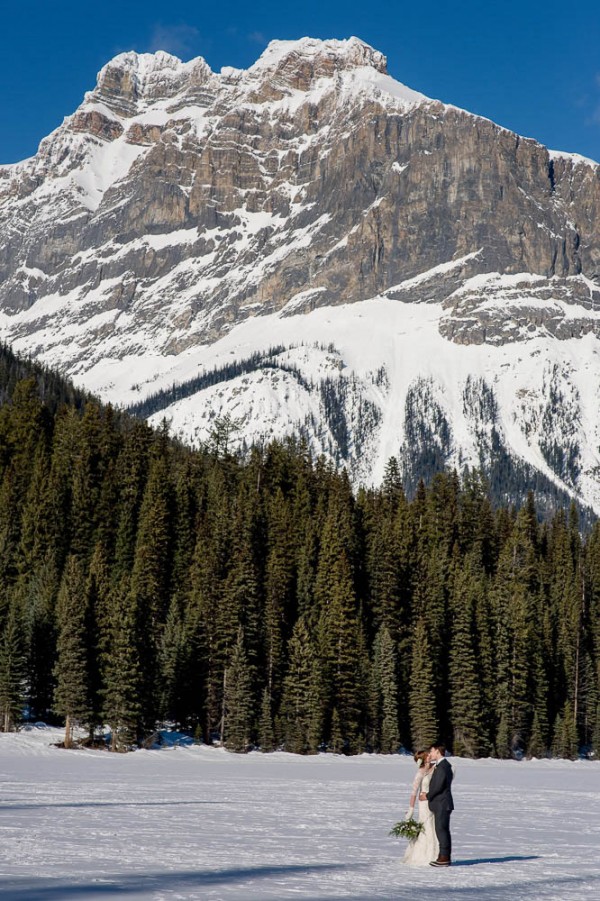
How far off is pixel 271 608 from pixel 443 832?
60.8 meters

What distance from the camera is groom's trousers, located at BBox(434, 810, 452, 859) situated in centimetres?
1872

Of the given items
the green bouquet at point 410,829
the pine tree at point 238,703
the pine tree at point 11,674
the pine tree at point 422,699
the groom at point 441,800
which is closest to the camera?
the groom at point 441,800

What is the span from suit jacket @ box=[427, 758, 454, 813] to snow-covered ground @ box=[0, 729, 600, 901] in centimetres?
109

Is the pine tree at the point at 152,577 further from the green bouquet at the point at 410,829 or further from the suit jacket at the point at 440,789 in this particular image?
the green bouquet at the point at 410,829

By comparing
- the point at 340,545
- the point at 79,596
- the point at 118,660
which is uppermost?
the point at 340,545

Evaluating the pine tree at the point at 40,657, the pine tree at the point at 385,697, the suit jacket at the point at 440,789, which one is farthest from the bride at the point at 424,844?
the pine tree at the point at 385,697

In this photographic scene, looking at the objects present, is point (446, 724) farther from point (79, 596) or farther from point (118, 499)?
point (118, 499)

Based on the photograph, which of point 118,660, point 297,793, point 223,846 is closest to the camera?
point 223,846

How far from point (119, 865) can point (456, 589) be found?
70831 mm

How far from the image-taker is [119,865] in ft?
53.6

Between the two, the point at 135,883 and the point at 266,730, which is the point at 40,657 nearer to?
the point at 266,730

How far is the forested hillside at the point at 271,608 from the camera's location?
6744 cm

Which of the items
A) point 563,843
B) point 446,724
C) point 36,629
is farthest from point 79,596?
point 563,843

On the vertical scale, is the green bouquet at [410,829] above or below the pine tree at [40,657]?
below
